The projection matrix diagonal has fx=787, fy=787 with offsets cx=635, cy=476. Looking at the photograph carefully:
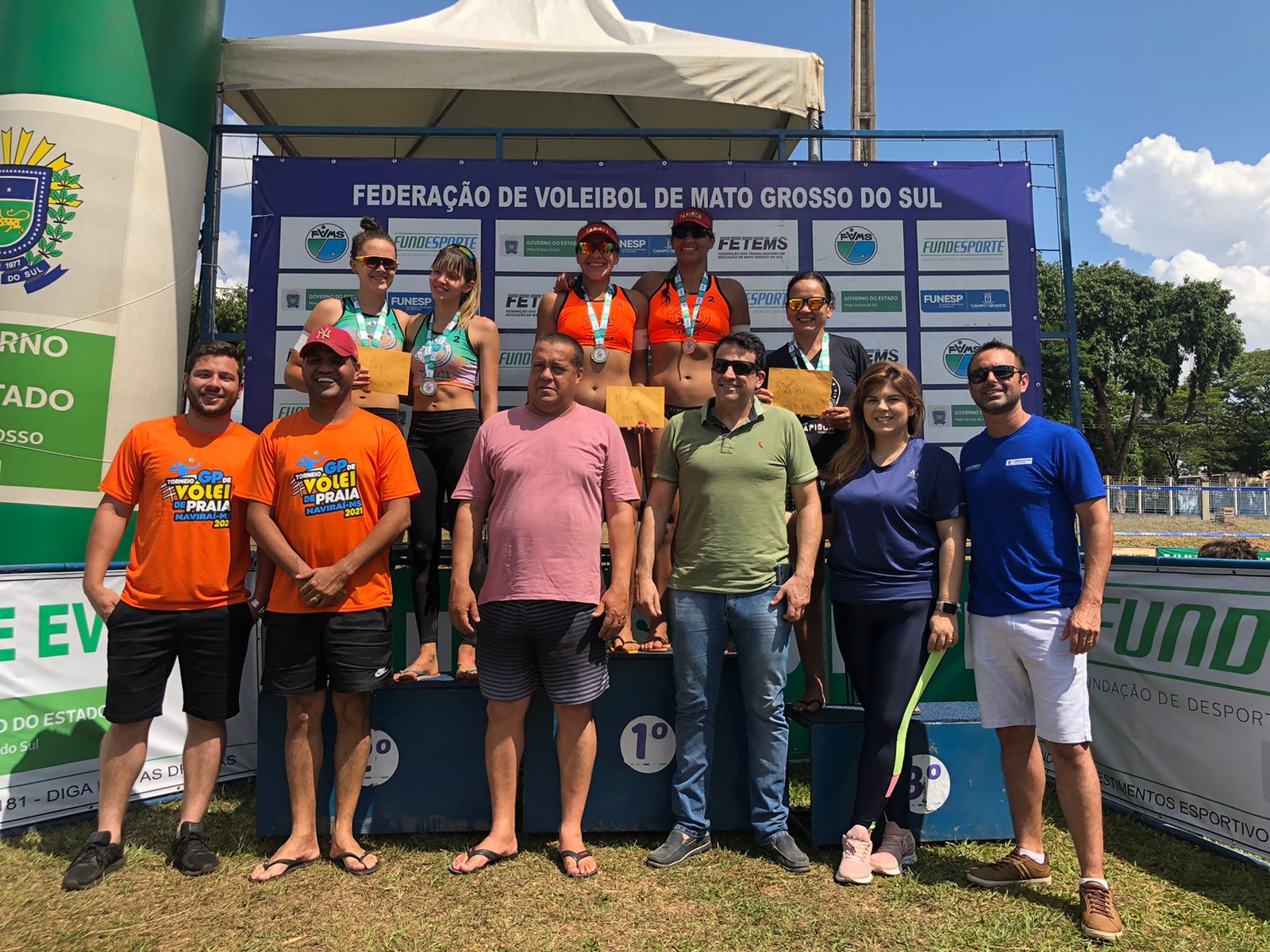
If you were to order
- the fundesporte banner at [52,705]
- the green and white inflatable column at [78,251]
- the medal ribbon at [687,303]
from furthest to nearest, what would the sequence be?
the green and white inflatable column at [78,251] → the medal ribbon at [687,303] → the fundesporte banner at [52,705]

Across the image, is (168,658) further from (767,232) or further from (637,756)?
(767,232)

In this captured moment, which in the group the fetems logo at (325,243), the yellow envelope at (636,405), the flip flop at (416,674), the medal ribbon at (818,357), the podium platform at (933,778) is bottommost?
the podium platform at (933,778)

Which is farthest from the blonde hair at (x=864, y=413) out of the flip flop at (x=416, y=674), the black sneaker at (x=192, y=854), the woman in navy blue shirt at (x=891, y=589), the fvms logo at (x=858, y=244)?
the black sneaker at (x=192, y=854)

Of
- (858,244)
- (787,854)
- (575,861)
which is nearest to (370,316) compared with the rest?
(575,861)

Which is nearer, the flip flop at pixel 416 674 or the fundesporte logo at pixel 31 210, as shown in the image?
the flip flop at pixel 416 674

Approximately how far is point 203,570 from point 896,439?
2846mm

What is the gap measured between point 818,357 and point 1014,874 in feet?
7.78

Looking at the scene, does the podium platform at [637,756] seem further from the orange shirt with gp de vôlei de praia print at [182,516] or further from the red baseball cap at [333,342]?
the red baseball cap at [333,342]

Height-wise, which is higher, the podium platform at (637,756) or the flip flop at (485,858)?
the podium platform at (637,756)

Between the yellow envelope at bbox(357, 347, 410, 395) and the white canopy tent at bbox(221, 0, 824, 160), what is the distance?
2.79 m

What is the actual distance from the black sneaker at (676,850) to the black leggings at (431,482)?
1.44 m

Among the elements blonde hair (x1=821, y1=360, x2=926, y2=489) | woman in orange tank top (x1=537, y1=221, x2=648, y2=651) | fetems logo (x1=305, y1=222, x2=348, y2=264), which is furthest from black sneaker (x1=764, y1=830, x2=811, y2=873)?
fetems logo (x1=305, y1=222, x2=348, y2=264)

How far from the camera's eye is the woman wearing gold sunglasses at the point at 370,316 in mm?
3920

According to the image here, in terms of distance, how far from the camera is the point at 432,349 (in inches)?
153
